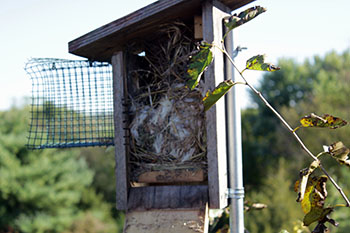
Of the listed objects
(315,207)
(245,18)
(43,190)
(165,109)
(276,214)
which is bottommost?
(276,214)

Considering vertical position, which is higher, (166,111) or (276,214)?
(166,111)

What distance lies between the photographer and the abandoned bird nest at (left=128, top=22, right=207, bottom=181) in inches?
79.7

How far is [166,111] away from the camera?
2.11 m

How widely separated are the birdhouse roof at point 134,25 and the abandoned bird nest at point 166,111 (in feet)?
0.25

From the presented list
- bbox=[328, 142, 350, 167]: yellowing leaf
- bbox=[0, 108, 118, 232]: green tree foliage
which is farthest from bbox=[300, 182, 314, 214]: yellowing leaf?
bbox=[0, 108, 118, 232]: green tree foliage

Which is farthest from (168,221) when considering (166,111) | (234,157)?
(166,111)

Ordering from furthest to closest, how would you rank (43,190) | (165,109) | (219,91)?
(43,190)
(165,109)
(219,91)

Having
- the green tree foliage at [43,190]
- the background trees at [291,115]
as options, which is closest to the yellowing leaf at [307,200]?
the background trees at [291,115]

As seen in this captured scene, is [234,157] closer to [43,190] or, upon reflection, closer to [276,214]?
[276,214]

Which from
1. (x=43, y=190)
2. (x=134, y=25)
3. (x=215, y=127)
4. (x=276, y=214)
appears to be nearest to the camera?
(x=215, y=127)

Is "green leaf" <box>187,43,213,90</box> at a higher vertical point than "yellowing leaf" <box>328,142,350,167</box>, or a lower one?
higher

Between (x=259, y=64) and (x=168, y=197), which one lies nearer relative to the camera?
(x=259, y=64)

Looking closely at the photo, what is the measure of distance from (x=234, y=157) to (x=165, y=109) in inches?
16.3

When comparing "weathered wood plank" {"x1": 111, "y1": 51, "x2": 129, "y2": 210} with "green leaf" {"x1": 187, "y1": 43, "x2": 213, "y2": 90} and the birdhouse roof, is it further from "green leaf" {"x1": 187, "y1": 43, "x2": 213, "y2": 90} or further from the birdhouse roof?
"green leaf" {"x1": 187, "y1": 43, "x2": 213, "y2": 90}
